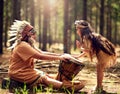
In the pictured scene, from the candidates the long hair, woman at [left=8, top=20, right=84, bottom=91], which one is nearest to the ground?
woman at [left=8, top=20, right=84, bottom=91]

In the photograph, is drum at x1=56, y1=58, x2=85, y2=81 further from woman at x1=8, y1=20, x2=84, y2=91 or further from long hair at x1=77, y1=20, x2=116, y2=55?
long hair at x1=77, y1=20, x2=116, y2=55

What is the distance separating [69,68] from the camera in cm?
845

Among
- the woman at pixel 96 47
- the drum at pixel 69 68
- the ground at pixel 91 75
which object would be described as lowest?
the ground at pixel 91 75

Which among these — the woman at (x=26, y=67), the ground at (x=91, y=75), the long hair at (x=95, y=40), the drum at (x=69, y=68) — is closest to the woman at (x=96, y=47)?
the long hair at (x=95, y=40)

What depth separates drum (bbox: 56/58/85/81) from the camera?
833cm

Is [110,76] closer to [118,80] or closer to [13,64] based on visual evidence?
[118,80]

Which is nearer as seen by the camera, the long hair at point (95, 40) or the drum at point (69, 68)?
the long hair at point (95, 40)

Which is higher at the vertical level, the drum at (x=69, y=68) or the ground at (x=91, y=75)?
the drum at (x=69, y=68)

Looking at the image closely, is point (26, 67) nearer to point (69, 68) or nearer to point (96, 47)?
point (69, 68)

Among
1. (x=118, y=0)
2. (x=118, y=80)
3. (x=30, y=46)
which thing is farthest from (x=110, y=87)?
(x=118, y=0)

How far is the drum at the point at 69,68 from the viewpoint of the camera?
8328mm

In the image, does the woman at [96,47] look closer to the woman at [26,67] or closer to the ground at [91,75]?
the woman at [26,67]

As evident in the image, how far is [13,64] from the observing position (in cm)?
837

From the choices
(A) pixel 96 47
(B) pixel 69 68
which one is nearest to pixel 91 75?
(B) pixel 69 68
